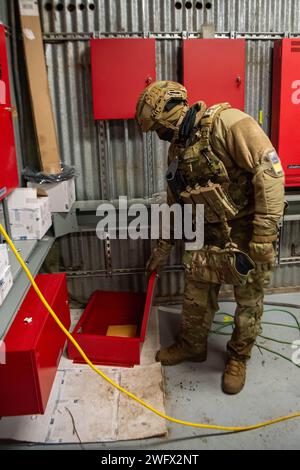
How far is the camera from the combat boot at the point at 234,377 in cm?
221

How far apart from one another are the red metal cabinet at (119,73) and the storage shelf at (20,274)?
1.03 metres

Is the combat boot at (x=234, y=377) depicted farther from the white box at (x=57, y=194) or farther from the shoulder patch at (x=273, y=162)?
the white box at (x=57, y=194)

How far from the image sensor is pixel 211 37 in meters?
2.77

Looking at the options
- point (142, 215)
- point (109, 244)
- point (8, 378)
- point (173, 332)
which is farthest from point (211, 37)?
point (8, 378)

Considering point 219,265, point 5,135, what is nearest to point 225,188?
point 219,265

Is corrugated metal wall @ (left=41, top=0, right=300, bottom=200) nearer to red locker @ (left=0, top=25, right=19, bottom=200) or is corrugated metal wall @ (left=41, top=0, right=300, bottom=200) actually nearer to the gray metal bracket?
the gray metal bracket

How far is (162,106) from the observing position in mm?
2055

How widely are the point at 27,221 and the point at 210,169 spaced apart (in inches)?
42.7

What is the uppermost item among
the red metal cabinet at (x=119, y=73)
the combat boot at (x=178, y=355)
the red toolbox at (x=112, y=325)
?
the red metal cabinet at (x=119, y=73)

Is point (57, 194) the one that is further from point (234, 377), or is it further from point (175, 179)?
point (234, 377)

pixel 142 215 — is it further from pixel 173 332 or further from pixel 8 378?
pixel 8 378

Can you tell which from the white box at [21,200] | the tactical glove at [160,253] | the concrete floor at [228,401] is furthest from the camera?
the tactical glove at [160,253]

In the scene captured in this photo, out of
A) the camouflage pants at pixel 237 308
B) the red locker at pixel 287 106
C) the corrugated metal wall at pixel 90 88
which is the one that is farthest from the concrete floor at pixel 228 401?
the red locker at pixel 287 106

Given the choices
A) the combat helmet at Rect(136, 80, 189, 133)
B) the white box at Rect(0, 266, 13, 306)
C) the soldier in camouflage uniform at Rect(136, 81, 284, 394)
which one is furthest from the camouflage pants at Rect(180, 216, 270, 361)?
the white box at Rect(0, 266, 13, 306)
